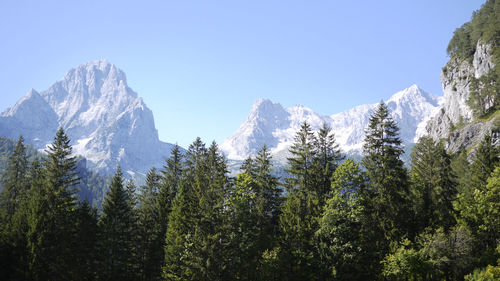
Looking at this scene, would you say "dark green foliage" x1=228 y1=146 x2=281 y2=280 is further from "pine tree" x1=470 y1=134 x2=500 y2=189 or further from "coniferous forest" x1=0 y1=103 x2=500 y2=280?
"pine tree" x1=470 y1=134 x2=500 y2=189

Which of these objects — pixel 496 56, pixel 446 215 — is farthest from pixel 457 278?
pixel 496 56

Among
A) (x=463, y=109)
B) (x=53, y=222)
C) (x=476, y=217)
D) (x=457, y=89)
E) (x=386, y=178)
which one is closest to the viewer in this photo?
(x=476, y=217)

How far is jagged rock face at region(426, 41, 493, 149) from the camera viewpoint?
102 meters

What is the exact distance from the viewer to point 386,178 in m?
34.2

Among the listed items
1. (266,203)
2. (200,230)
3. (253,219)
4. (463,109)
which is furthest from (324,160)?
(463,109)

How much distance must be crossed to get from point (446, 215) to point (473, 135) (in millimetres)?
63256

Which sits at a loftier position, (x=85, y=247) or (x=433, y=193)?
(x=433, y=193)

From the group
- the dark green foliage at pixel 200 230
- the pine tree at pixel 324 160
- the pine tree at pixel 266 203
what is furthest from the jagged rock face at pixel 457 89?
the dark green foliage at pixel 200 230

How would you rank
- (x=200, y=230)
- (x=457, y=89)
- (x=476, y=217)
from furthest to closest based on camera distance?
(x=457, y=89), (x=476, y=217), (x=200, y=230)

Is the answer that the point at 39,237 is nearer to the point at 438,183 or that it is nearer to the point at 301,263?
the point at 301,263

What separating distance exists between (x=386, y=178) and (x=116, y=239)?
115 feet

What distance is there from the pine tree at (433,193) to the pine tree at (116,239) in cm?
3678

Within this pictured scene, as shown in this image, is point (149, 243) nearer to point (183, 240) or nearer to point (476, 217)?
point (183, 240)

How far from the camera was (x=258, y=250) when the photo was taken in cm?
3828
